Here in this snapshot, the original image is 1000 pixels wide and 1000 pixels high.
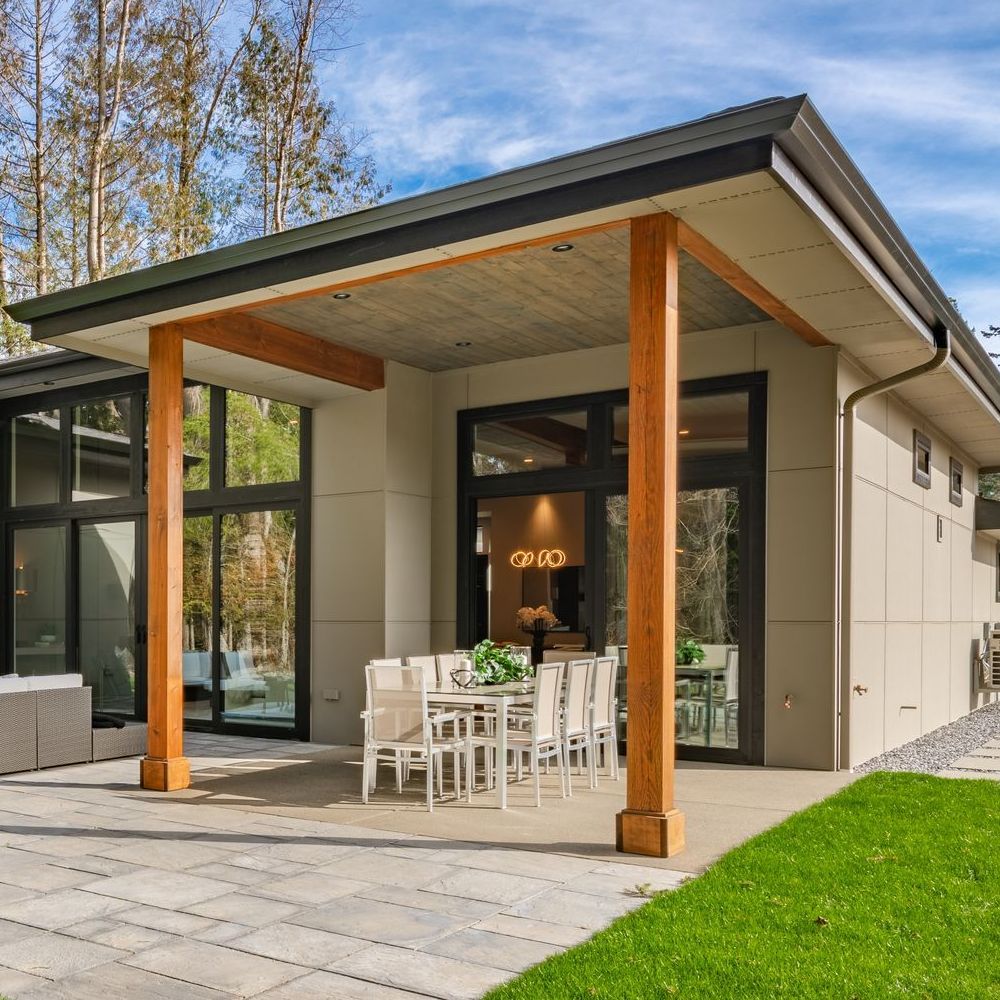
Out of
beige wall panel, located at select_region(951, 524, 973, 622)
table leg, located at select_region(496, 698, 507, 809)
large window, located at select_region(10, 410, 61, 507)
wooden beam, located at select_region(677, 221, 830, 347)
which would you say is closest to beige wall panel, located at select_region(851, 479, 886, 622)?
wooden beam, located at select_region(677, 221, 830, 347)

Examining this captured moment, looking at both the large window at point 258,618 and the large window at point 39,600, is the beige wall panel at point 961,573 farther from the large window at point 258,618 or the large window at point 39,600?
the large window at point 39,600

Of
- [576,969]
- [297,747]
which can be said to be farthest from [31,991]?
[297,747]

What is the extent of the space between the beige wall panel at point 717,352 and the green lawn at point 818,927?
372cm

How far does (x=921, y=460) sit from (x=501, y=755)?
20.0 feet

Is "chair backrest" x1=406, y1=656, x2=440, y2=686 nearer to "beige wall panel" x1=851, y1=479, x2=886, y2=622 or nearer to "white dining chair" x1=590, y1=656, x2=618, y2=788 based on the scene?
"white dining chair" x1=590, y1=656, x2=618, y2=788

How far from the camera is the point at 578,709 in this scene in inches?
271

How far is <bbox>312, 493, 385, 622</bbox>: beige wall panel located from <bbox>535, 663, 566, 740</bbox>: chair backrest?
9.49ft

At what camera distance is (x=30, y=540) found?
11.6m

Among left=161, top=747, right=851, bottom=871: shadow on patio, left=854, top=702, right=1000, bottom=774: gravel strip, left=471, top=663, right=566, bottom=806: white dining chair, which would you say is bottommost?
left=854, top=702, right=1000, bottom=774: gravel strip

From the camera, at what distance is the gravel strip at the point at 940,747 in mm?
8008

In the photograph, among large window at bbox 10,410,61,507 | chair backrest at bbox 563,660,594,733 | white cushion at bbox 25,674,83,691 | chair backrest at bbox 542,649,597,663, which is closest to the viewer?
chair backrest at bbox 563,660,594,733

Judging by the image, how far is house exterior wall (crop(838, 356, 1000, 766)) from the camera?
8.16 m

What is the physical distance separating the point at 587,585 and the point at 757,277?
3.48m

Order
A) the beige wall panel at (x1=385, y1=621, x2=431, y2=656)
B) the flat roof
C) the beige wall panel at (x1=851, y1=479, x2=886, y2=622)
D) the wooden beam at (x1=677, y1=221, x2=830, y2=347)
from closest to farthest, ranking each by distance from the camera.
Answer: the flat roof, the wooden beam at (x1=677, y1=221, x2=830, y2=347), the beige wall panel at (x1=851, y1=479, x2=886, y2=622), the beige wall panel at (x1=385, y1=621, x2=431, y2=656)
